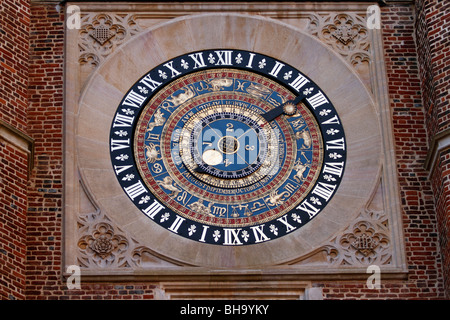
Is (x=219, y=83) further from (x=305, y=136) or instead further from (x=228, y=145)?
(x=305, y=136)

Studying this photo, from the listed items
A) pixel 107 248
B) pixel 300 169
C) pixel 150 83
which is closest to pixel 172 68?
pixel 150 83

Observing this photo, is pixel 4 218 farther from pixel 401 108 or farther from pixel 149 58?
pixel 401 108

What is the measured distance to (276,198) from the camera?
2214cm

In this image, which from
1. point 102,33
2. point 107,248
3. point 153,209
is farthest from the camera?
point 102,33

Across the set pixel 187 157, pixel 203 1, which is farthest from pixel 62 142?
pixel 203 1

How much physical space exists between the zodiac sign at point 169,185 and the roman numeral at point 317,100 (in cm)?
261

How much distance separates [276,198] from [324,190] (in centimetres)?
75

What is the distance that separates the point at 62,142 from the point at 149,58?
6.78 ft

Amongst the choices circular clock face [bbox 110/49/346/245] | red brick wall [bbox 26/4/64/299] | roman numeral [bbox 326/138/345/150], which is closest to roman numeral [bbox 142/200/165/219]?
circular clock face [bbox 110/49/346/245]

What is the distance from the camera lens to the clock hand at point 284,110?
22.9 meters

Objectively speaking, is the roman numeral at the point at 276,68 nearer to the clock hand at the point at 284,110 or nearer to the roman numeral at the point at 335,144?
the clock hand at the point at 284,110

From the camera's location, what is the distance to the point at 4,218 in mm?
21031

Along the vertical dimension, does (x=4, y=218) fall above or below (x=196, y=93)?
below

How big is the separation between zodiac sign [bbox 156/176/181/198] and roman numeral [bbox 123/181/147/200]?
0.95ft
